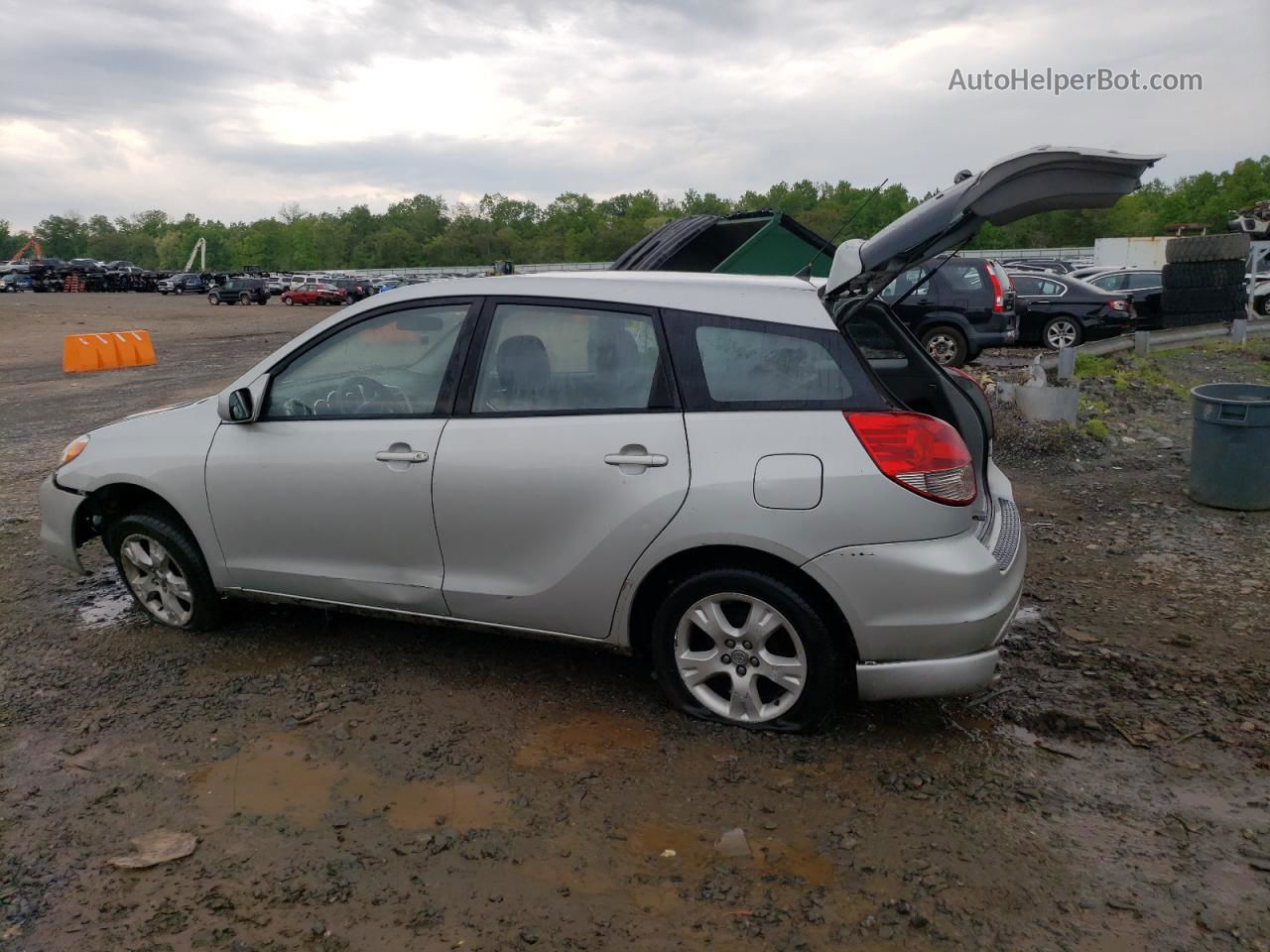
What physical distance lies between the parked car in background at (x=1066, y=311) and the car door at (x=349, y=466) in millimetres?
15290

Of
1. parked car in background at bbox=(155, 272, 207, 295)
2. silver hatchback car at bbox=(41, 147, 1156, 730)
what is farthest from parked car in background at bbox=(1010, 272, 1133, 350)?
parked car in background at bbox=(155, 272, 207, 295)

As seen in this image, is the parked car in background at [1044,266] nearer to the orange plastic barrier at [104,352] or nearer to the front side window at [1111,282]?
the front side window at [1111,282]

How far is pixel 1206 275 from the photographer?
55.7ft

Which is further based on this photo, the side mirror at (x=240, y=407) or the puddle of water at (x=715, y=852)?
the side mirror at (x=240, y=407)

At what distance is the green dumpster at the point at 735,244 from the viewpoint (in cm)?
957

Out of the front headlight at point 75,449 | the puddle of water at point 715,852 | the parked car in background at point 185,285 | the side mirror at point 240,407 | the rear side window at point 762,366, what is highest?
the parked car in background at point 185,285

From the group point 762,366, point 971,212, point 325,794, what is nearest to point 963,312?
point 971,212

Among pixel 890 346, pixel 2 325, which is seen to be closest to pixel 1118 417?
pixel 890 346

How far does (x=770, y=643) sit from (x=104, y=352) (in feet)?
59.5

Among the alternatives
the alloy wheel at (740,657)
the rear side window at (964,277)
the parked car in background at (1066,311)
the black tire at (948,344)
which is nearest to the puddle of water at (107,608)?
the alloy wheel at (740,657)

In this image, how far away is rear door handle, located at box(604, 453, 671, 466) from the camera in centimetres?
351

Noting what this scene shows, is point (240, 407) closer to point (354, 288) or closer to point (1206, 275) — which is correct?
point (1206, 275)

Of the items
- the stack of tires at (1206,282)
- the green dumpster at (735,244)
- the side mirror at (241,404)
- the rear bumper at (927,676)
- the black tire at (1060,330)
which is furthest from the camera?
the black tire at (1060,330)

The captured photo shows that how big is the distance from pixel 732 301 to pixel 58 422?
10.6 meters
